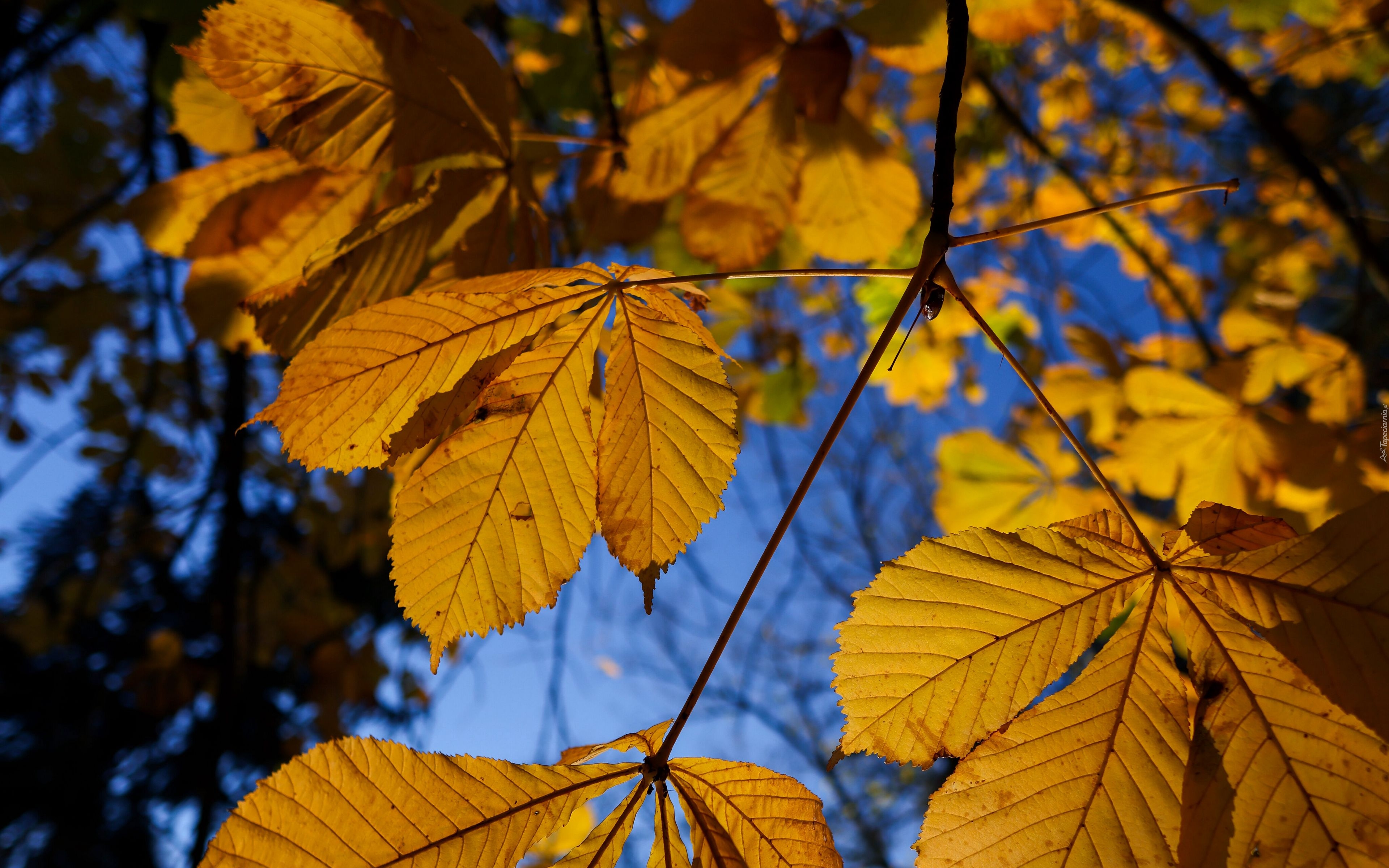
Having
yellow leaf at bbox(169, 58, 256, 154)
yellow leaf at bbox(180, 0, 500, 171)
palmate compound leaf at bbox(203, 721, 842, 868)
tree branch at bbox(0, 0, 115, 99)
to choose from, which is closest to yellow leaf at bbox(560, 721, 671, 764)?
palmate compound leaf at bbox(203, 721, 842, 868)

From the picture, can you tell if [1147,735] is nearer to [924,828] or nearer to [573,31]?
[924,828]

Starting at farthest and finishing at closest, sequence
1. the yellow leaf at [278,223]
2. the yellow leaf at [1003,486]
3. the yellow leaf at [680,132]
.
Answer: the yellow leaf at [1003,486]
the yellow leaf at [680,132]
the yellow leaf at [278,223]

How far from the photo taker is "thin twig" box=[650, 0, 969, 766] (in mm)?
408

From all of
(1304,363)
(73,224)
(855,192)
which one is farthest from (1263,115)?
(73,224)

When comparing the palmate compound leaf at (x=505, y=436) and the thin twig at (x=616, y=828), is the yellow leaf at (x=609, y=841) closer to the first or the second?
the thin twig at (x=616, y=828)

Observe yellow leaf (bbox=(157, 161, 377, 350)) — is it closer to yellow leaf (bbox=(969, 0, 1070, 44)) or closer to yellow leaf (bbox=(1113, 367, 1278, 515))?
yellow leaf (bbox=(969, 0, 1070, 44))

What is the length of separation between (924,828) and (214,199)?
0.83 meters

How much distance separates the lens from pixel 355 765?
42 centimetres

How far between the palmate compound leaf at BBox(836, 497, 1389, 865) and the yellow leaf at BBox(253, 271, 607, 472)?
320 millimetres

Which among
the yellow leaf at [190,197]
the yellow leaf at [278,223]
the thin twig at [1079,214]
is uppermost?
the yellow leaf at [190,197]

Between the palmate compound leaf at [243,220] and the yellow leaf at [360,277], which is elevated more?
the palmate compound leaf at [243,220]

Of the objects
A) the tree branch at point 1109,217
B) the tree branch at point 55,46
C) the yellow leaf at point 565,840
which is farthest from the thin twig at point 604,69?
the yellow leaf at point 565,840

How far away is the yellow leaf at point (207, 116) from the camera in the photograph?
740mm

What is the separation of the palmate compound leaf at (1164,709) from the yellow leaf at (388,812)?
0.72 feet
